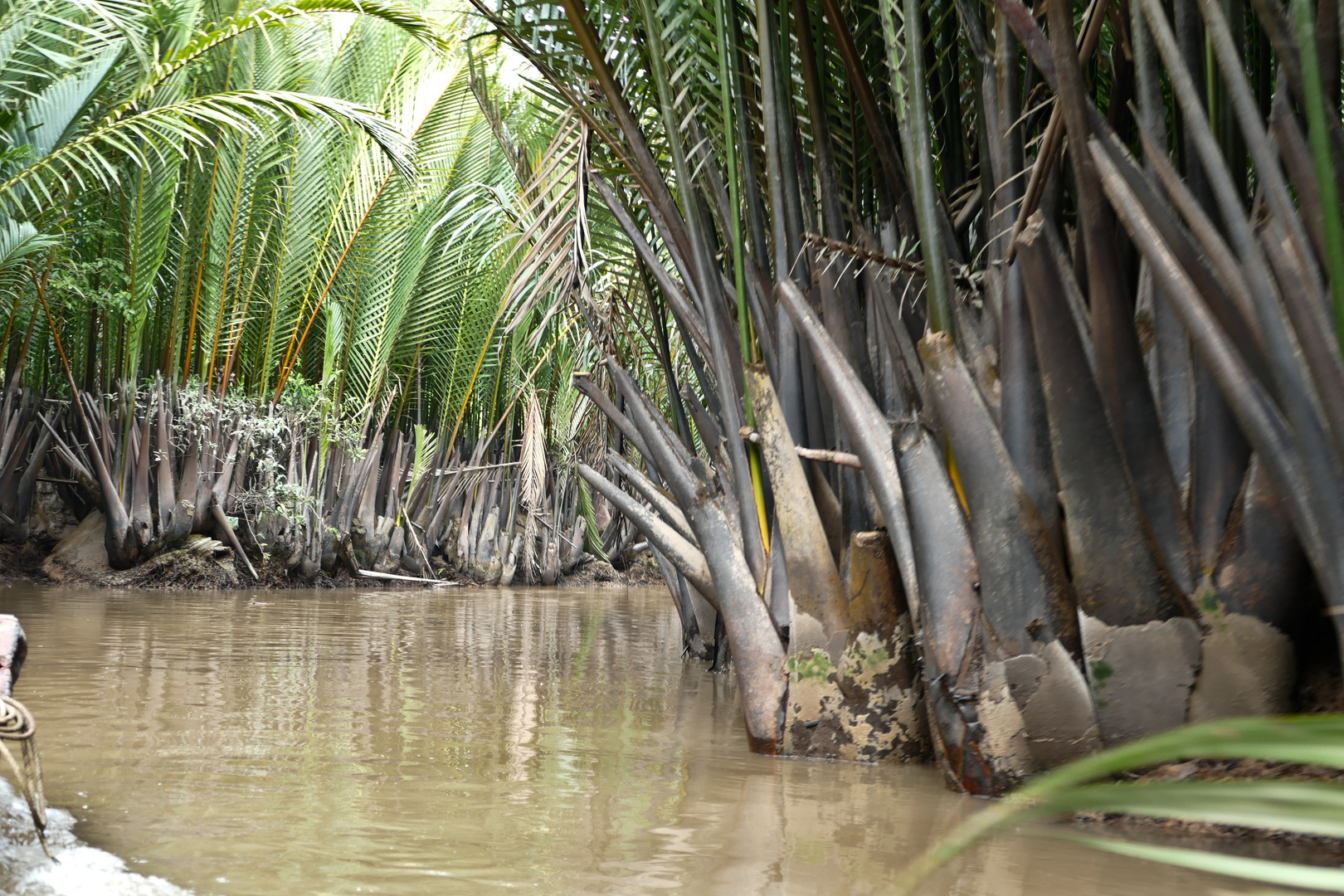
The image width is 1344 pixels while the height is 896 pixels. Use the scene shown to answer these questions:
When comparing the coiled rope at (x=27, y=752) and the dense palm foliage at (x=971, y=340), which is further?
the dense palm foliage at (x=971, y=340)

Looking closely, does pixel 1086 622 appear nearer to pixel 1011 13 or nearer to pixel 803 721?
pixel 803 721

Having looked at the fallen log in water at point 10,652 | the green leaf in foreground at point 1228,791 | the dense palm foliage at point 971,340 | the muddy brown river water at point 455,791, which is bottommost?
the muddy brown river water at point 455,791

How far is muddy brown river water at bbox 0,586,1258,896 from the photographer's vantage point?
1707 millimetres

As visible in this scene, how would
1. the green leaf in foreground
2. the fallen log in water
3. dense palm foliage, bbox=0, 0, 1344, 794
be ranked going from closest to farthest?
1. the green leaf in foreground
2. dense palm foliage, bbox=0, 0, 1344, 794
3. the fallen log in water

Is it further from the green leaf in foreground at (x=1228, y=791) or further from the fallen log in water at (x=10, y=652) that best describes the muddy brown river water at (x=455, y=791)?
the green leaf in foreground at (x=1228, y=791)

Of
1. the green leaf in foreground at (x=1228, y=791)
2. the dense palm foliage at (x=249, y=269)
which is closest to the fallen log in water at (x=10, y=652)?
the green leaf in foreground at (x=1228, y=791)

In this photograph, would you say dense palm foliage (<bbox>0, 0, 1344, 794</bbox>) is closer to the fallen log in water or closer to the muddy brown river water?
the muddy brown river water

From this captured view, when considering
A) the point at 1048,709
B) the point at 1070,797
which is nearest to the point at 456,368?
the point at 1048,709

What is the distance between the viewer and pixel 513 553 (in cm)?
1309

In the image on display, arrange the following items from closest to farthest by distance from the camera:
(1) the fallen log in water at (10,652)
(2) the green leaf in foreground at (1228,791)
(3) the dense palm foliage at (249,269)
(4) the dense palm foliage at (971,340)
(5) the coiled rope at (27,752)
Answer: (2) the green leaf in foreground at (1228,791) < (5) the coiled rope at (27,752) < (4) the dense palm foliage at (971,340) < (1) the fallen log in water at (10,652) < (3) the dense palm foliage at (249,269)

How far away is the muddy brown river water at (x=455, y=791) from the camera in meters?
1.71

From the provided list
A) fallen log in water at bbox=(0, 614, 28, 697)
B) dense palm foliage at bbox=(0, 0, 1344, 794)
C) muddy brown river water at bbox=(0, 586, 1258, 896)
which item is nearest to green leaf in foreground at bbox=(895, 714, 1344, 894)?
dense palm foliage at bbox=(0, 0, 1344, 794)

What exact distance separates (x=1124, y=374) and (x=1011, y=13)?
2.41ft

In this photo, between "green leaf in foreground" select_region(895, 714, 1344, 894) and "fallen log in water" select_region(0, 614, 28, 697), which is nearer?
"green leaf in foreground" select_region(895, 714, 1344, 894)
